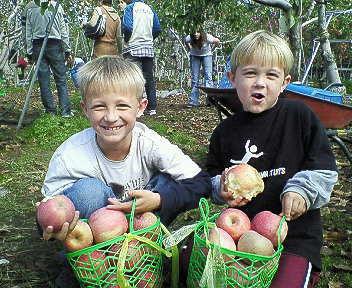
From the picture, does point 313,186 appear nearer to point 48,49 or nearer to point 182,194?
point 182,194

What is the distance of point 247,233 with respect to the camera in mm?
1683

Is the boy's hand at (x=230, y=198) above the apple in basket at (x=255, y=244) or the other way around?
above

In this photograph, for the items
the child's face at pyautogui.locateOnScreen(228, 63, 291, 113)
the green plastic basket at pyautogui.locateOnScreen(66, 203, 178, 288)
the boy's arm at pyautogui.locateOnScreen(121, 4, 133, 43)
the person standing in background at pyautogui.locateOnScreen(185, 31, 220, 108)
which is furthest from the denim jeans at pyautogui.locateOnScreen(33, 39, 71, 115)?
the green plastic basket at pyautogui.locateOnScreen(66, 203, 178, 288)

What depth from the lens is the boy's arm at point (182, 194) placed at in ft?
6.40

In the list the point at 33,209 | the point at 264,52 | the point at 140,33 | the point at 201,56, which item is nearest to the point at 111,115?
the point at 264,52

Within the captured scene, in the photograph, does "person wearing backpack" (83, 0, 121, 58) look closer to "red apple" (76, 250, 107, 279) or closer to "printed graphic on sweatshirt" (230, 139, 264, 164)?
"printed graphic on sweatshirt" (230, 139, 264, 164)

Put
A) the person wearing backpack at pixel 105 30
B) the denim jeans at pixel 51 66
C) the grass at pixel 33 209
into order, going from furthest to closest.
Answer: the person wearing backpack at pixel 105 30 < the denim jeans at pixel 51 66 < the grass at pixel 33 209

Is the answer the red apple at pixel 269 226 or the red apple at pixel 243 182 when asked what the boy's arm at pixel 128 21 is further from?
the red apple at pixel 269 226

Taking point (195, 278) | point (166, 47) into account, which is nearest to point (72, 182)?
point (195, 278)

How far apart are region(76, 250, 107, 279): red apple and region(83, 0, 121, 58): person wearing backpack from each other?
5526mm

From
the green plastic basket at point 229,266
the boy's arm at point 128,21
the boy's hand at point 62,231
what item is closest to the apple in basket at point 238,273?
the green plastic basket at point 229,266

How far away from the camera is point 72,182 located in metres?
2.08

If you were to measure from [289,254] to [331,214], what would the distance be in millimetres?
1335

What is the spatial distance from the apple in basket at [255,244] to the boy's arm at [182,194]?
1.23ft
